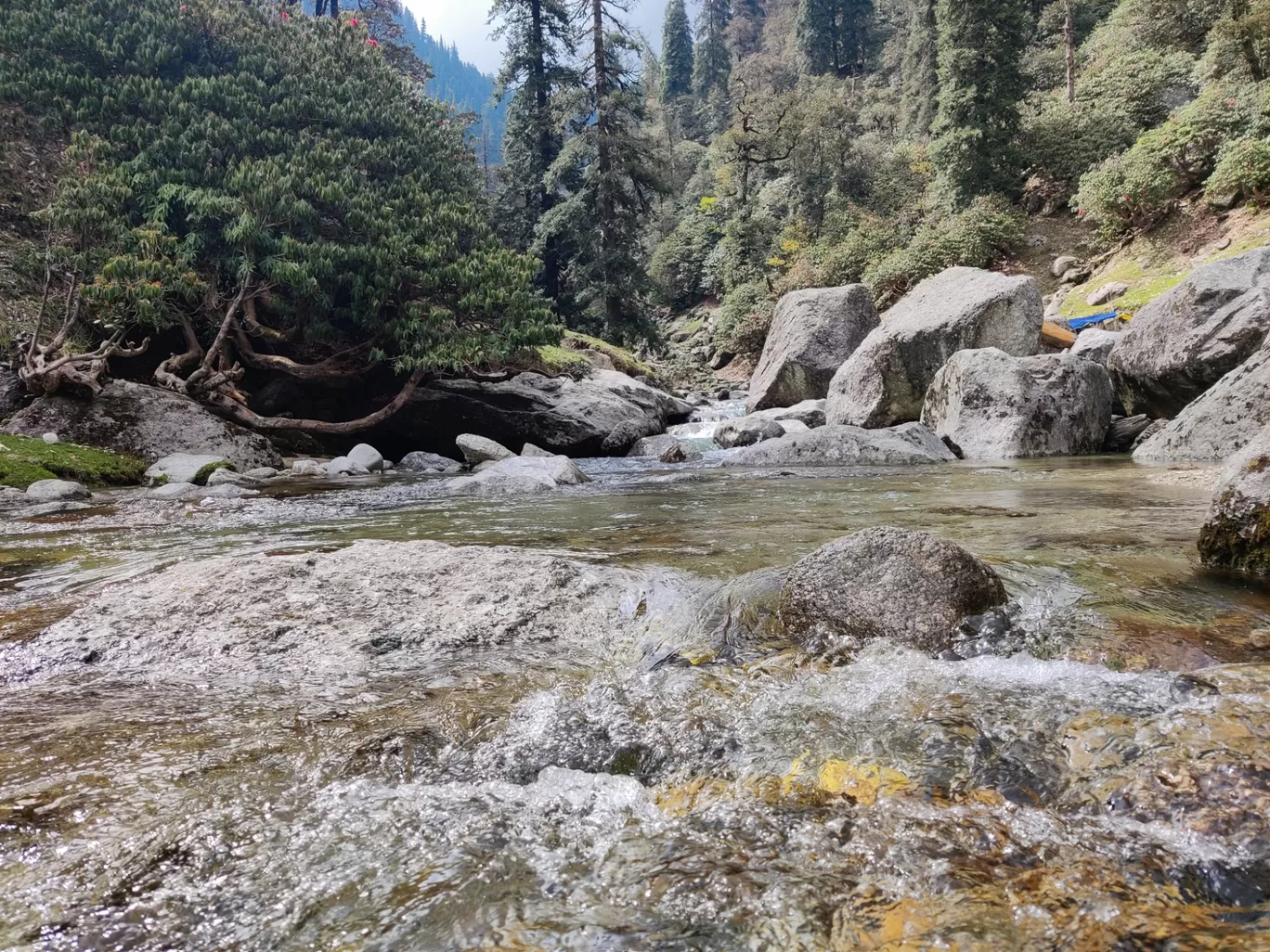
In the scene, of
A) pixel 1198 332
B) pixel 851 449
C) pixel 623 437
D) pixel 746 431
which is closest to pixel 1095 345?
pixel 1198 332

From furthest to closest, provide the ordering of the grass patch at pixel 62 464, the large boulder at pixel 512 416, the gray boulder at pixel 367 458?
1. the large boulder at pixel 512 416
2. the gray boulder at pixel 367 458
3. the grass patch at pixel 62 464

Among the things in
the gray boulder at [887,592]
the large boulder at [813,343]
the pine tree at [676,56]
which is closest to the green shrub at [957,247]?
the large boulder at [813,343]

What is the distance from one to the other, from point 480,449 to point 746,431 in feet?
15.8

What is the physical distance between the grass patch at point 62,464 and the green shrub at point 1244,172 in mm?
24145

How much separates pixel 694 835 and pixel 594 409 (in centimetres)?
1257

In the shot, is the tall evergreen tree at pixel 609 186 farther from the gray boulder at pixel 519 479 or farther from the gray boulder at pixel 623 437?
the gray boulder at pixel 519 479

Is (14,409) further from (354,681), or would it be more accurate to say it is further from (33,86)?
(354,681)

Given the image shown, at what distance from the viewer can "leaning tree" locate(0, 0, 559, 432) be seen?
1123 cm

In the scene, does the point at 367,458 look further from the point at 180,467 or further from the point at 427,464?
the point at 180,467

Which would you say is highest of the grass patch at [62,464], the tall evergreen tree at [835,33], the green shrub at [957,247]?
the tall evergreen tree at [835,33]

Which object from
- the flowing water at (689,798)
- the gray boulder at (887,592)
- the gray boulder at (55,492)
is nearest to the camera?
the flowing water at (689,798)

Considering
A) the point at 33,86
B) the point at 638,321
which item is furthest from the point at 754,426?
the point at 33,86

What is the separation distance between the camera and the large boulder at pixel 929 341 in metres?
12.8

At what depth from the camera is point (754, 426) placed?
43.4 ft
